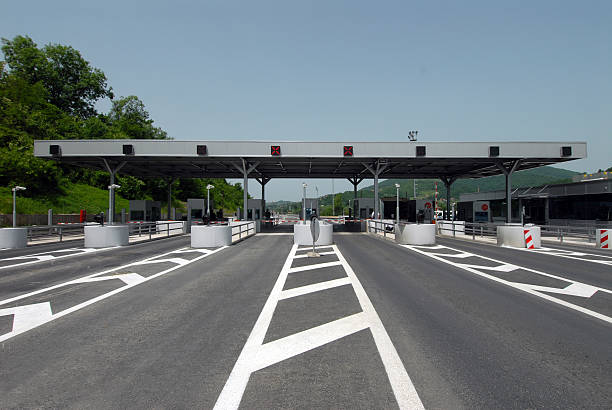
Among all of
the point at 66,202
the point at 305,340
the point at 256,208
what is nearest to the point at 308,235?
the point at 305,340

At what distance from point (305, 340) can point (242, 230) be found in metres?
21.3

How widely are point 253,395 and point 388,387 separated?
50.7 inches

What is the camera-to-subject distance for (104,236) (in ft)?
58.9

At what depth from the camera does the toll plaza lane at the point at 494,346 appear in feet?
11.0

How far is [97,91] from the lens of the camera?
63.9m

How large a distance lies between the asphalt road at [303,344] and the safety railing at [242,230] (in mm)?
14689

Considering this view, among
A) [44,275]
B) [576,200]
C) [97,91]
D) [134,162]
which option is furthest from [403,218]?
[97,91]

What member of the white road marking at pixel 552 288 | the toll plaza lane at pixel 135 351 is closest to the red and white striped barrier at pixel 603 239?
the white road marking at pixel 552 288

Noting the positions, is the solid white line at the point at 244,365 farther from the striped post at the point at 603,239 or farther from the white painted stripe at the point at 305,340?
the striped post at the point at 603,239

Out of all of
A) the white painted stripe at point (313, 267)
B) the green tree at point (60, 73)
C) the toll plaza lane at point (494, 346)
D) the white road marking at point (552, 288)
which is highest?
the green tree at point (60, 73)

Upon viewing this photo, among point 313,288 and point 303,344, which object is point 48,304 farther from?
point 303,344

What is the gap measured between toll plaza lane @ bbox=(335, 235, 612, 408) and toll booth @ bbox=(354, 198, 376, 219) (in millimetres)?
31396

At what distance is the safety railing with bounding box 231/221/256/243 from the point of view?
2409 cm

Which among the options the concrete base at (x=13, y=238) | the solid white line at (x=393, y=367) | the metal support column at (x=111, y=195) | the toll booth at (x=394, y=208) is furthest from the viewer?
the toll booth at (x=394, y=208)
